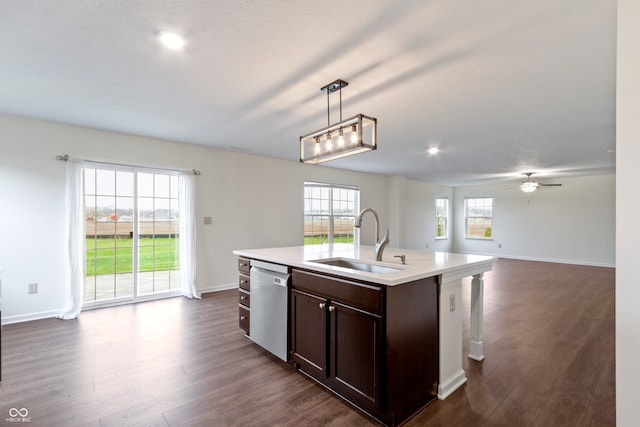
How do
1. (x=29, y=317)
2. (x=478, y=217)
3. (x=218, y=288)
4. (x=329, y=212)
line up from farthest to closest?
(x=478, y=217)
(x=329, y=212)
(x=218, y=288)
(x=29, y=317)

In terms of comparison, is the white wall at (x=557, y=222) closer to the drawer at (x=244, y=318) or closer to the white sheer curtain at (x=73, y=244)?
the drawer at (x=244, y=318)

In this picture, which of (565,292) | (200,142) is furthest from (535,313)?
(200,142)

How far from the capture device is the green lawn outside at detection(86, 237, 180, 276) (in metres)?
4.21

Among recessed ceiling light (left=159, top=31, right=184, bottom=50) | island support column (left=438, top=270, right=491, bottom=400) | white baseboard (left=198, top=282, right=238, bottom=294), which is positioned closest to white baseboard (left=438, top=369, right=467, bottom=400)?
island support column (left=438, top=270, right=491, bottom=400)

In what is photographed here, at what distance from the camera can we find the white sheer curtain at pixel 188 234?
478 cm

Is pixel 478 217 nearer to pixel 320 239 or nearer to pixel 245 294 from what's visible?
pixel 320 239

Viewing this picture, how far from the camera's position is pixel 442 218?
34.8 ft

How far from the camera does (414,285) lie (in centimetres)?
196

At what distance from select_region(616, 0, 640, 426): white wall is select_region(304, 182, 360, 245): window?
18.6 feet

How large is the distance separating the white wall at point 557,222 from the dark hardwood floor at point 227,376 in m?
5.29

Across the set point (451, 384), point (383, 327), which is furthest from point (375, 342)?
point (451, 384)

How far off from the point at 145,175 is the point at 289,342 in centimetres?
359

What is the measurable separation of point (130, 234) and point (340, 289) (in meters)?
3.80

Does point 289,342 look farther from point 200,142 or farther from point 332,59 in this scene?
point 200,142
